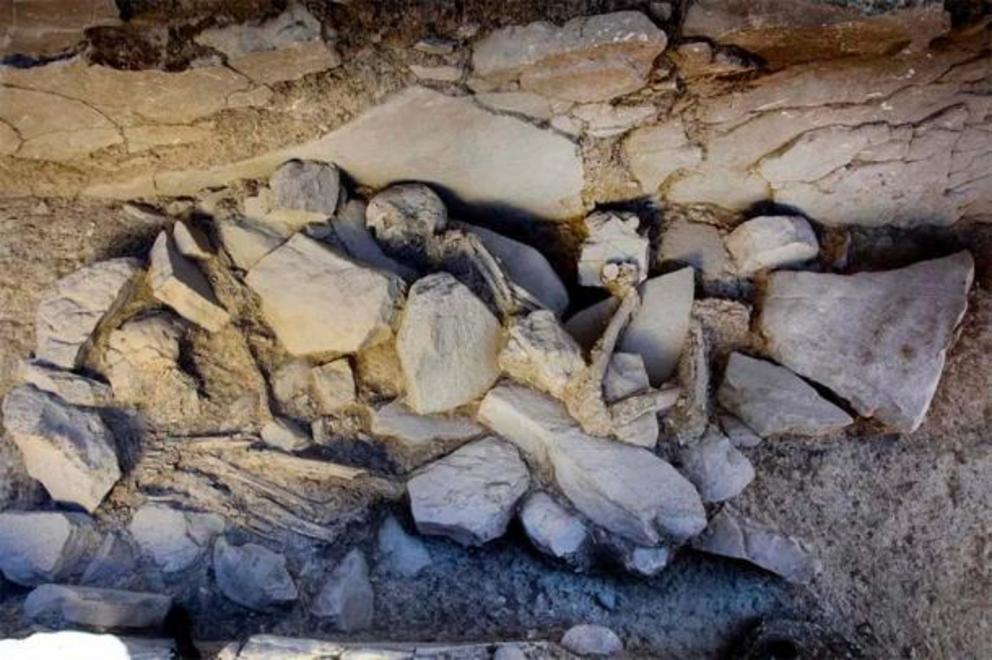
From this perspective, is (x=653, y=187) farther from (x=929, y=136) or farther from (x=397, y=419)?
(x=397, y=419)

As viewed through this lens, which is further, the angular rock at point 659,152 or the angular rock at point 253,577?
the angular rock at point 659,152

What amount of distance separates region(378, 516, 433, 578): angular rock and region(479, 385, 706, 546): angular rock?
0.34 metres

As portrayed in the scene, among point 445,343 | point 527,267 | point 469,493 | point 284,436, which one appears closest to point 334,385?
point 284,436

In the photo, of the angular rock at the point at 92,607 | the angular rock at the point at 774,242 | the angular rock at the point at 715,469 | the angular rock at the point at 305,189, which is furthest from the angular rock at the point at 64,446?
the angular rock at the point at 774,242

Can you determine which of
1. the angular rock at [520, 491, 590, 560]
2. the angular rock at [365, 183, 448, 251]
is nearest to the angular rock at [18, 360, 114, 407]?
the angular rock at [365, 183, 448, 251]

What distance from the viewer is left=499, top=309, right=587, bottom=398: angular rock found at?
202 centimetres

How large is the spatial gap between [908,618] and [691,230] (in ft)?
3.35

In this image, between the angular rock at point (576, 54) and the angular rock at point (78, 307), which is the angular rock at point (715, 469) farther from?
the angular rock at point (78, 307)

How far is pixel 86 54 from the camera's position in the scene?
1869mm

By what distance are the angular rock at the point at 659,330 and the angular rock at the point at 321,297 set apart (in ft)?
1.85

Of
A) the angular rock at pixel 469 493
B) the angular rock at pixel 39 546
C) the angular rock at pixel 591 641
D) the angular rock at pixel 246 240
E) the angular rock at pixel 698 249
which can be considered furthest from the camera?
the angular rock at pixel 698 249

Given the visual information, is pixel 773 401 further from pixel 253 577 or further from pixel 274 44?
pixel 274 44

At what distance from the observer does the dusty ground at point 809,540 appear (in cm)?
197

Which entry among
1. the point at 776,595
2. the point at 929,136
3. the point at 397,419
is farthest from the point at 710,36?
the point at 776,595
